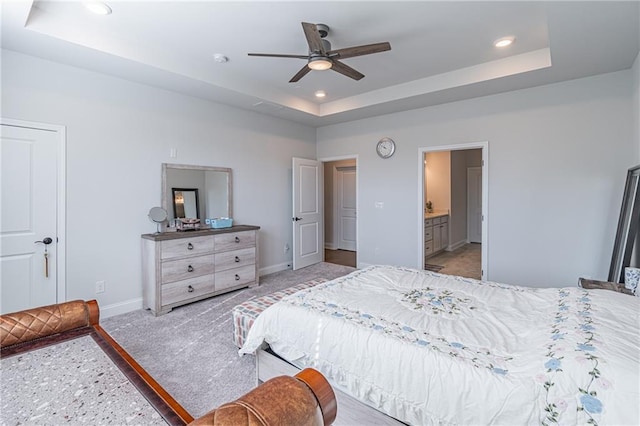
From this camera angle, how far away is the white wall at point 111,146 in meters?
2.99

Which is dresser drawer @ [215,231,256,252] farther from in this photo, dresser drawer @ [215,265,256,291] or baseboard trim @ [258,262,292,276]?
baseboard trim @ [258,262,292,276]

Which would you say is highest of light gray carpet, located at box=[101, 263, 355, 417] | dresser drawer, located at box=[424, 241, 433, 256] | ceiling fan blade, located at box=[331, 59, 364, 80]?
ceiling fan blade, located at box=[331, 59, 364, 80]

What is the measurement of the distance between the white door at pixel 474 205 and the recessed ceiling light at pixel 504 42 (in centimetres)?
547

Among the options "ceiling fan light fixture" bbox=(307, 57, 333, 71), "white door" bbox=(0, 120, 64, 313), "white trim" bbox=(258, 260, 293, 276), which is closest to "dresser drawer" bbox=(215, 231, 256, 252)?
"white trim" bbox=(258, 260, 293, 276)

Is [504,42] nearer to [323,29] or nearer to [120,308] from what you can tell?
[323,29]

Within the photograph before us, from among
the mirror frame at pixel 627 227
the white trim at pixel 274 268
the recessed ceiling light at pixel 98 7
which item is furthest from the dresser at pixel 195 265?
the mirror frame at pixel 627 227

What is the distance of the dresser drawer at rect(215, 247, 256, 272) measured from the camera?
13.1 feet

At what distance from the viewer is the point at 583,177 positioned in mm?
3502

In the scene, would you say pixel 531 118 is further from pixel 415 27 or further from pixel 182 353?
pixel 182 353

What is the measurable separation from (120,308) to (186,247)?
0.97m

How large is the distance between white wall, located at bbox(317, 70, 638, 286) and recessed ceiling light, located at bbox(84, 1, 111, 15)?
389 centimetres

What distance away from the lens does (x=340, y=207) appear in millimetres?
7711

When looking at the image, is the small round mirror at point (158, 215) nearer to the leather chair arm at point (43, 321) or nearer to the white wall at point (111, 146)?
the white wall at point (111, 146)

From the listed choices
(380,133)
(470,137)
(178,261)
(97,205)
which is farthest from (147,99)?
(470,137)
